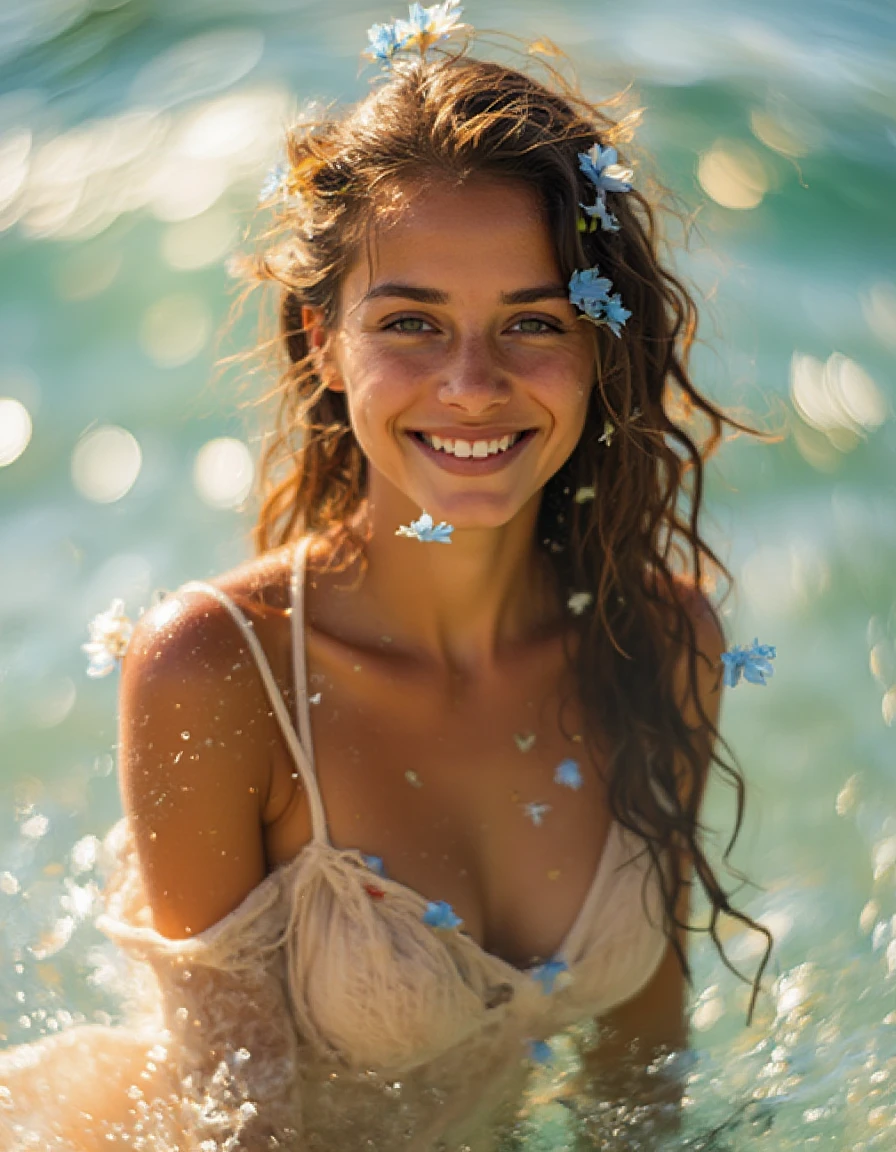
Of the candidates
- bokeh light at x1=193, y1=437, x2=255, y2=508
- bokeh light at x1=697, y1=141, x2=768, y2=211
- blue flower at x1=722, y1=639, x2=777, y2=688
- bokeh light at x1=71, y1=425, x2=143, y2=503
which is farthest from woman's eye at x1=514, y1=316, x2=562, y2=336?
bokeh light at x1=697, y1=141, x2=768, y2=211

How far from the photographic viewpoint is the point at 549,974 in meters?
2.71

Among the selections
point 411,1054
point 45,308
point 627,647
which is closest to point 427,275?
point 627,647

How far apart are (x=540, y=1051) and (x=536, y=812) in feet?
1.47

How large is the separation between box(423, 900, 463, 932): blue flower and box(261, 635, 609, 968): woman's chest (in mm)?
75

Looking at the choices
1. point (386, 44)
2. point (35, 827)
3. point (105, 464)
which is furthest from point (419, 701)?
point (105, 464)

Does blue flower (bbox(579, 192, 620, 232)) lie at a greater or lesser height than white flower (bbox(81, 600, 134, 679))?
greater

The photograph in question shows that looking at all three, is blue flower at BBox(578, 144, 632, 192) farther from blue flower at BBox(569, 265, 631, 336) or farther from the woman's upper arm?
the woman's upper arm

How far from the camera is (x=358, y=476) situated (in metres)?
2.98

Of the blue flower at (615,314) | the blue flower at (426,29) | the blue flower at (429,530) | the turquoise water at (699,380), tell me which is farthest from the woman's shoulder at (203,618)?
the turquoise water at (699,380)

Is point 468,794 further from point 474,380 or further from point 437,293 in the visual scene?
point 437,293

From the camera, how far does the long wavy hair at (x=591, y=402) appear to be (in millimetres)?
2521

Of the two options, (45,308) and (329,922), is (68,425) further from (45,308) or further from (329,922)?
(329,922)

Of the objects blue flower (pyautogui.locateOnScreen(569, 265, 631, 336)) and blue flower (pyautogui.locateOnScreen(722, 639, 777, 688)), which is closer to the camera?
blue flower (pyautogui.locateOnScreen(569, 265, 631, 336))

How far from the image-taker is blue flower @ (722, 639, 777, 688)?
287 centimetres
